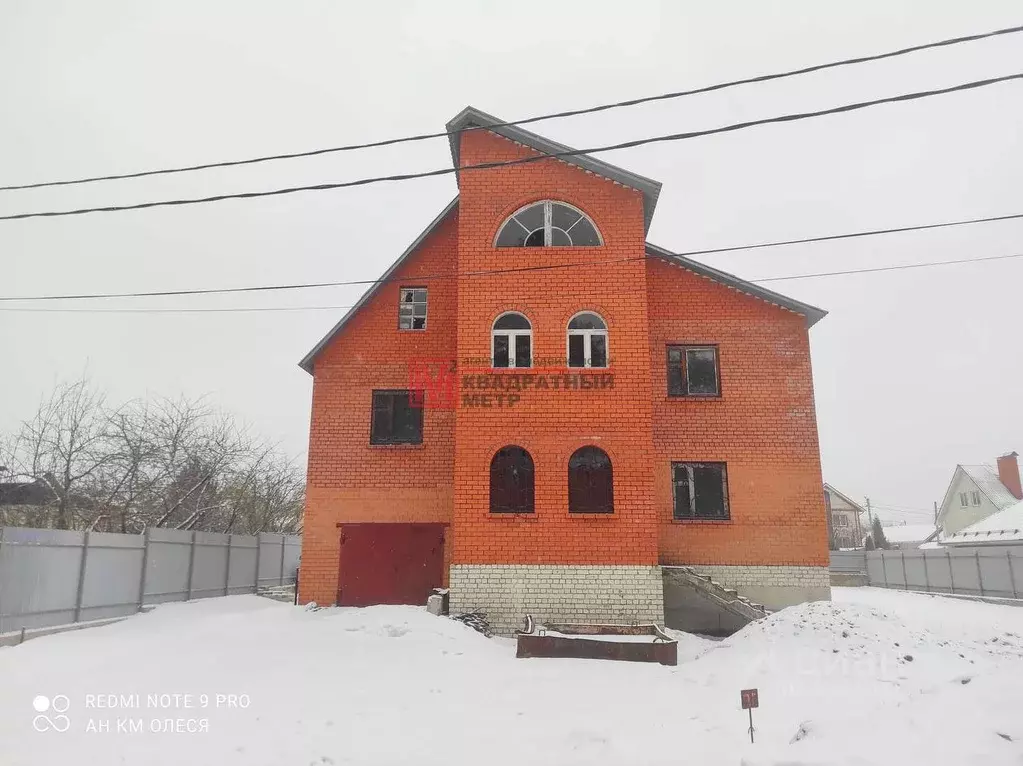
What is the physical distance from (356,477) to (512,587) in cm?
477

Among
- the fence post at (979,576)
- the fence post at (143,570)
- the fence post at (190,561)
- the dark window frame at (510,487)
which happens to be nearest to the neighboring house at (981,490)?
the fence post at (979,576)

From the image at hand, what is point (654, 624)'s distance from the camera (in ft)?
43.3

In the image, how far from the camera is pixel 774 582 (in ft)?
49.9

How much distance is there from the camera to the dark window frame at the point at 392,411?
54.3 ft

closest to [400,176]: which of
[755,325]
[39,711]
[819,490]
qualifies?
[39,711]

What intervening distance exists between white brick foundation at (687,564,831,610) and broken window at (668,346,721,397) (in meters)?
3.86

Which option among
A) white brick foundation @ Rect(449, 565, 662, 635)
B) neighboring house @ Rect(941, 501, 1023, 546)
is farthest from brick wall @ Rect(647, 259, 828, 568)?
neighboring house @ Rect(941, 501, 1023, 546)

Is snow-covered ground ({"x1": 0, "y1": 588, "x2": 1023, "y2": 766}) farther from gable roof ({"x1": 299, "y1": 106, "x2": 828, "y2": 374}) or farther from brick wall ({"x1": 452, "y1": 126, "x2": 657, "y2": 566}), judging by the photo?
gable roof ({"x1": 299, "y1": 106, "x2": 828, "y2": 374})

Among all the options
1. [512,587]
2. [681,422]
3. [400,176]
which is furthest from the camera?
[681,422]

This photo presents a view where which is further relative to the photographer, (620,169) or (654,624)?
(620,169)

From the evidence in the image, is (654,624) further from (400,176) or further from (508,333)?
(400,176)

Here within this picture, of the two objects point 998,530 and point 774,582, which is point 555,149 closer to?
point 774,582

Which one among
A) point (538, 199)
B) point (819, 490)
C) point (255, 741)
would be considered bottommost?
point (255, 741)

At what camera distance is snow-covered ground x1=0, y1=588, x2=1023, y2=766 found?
22.4 feet
